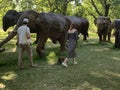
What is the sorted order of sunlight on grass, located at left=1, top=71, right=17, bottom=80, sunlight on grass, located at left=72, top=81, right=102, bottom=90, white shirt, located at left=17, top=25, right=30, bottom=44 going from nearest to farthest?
sunlight on grass, located at left=72, top=81, right=102, bottom=90 → sunlight on grass, located at left=1, top=71, right=17, bottom=80 → white shirt, located at left=17, top=25, right=30, bottom=44

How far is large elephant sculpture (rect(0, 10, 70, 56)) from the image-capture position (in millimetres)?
15297

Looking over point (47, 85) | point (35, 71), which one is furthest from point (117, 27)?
point (47, 85)

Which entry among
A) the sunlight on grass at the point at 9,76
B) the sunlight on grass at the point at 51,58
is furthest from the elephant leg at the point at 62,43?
the sunlight on grass at the point at 9,76

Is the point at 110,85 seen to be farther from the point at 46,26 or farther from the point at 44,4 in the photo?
the point at 44,4

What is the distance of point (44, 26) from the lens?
15.9 meters

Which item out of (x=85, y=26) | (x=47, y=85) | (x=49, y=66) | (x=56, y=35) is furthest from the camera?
(x=85, y=26)

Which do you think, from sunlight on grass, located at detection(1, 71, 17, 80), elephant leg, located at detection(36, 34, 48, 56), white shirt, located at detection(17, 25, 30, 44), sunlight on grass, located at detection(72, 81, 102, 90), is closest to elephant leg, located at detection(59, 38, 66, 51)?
elephant leg, located at detection(36, 34, 48, 56)

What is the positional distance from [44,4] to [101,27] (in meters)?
20.4

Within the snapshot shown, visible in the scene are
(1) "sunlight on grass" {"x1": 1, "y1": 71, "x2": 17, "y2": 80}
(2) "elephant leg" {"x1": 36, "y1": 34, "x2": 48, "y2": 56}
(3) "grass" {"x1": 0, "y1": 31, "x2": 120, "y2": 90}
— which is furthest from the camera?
(2) "elephant leg" {"x1": 36, "y1": 34, "x2": 48, "y2": 56}

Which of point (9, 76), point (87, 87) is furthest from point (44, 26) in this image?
point (87, 87)

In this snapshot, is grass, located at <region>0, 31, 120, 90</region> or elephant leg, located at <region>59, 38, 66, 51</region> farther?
elephant leg, located at <region>59, 38, 66, 51</region>

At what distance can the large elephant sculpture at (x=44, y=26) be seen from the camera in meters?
15.3

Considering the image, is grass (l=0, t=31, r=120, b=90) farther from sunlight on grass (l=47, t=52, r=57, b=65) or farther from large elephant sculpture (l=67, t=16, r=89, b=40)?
large elephant sculpture (l=67, t=16, r=89, b=40)

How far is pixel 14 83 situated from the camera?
34.0 ft
